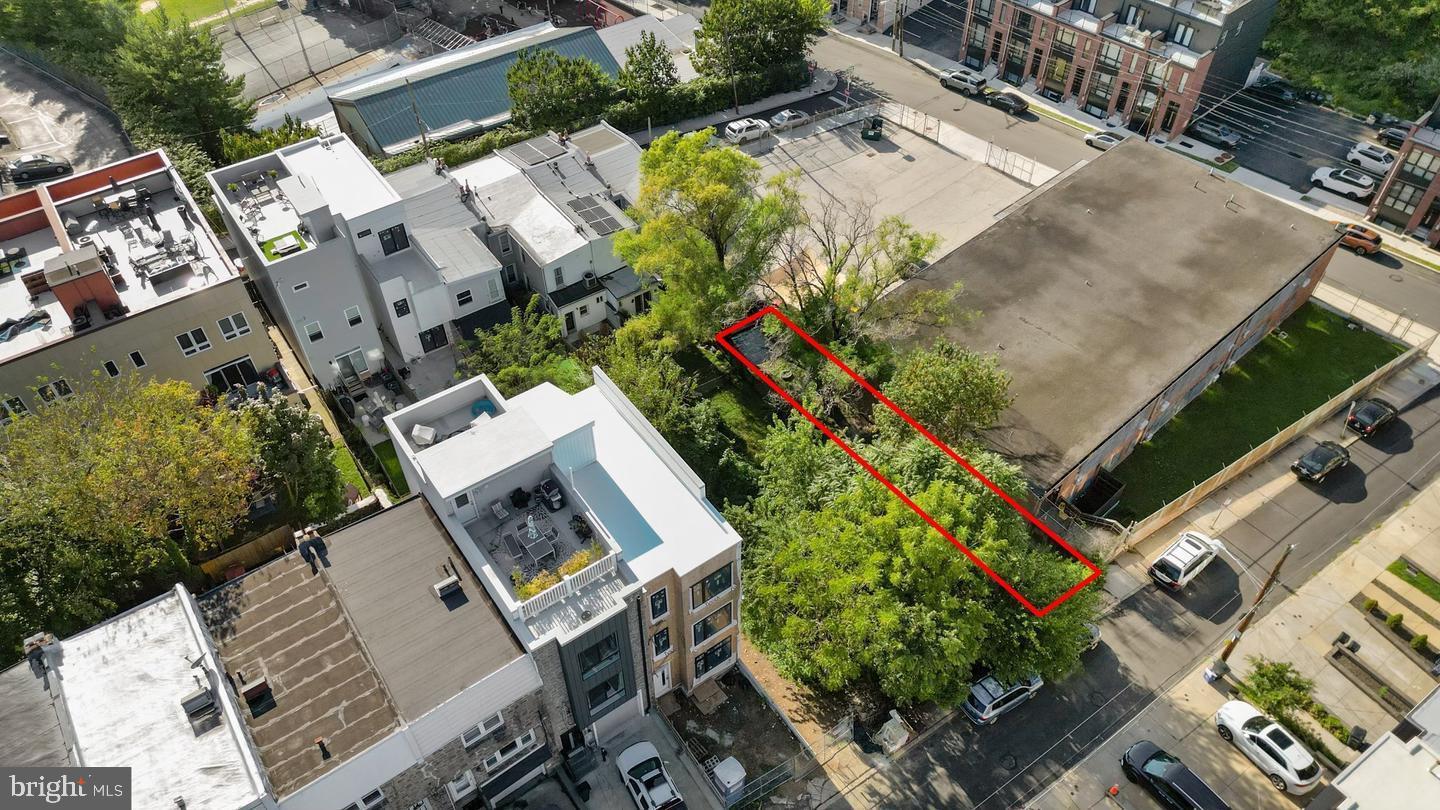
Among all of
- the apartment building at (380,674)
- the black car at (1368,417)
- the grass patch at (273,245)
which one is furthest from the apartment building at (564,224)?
the black car at (1368,417)

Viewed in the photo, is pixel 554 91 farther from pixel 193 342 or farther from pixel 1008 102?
pixel 1008 102

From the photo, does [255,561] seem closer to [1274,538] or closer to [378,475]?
[378,475]

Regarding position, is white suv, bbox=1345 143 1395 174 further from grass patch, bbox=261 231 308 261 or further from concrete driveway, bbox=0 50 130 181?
concrete driveway, bbox=0 50 130 181

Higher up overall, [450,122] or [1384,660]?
[450,122]

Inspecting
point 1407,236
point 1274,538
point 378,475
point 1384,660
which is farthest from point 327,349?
point 1407,236

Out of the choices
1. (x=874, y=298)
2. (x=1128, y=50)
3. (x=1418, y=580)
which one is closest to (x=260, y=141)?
(x=874, y=298)

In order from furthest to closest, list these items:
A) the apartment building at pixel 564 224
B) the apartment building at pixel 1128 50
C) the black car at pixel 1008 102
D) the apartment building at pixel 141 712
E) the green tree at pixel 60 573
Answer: the black car at pixel 1008 102 → the apartment building at pixel 1128 50 → the apartment building at pixel 564 224 → the green tree at pixel 60 573 → the apartment building at pixel 141 712

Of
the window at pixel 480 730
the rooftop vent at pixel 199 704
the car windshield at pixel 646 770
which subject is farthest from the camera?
the car windshield at pixel 646 770

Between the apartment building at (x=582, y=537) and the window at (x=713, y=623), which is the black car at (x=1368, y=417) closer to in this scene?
the apartment building at (x=582, y=537)
